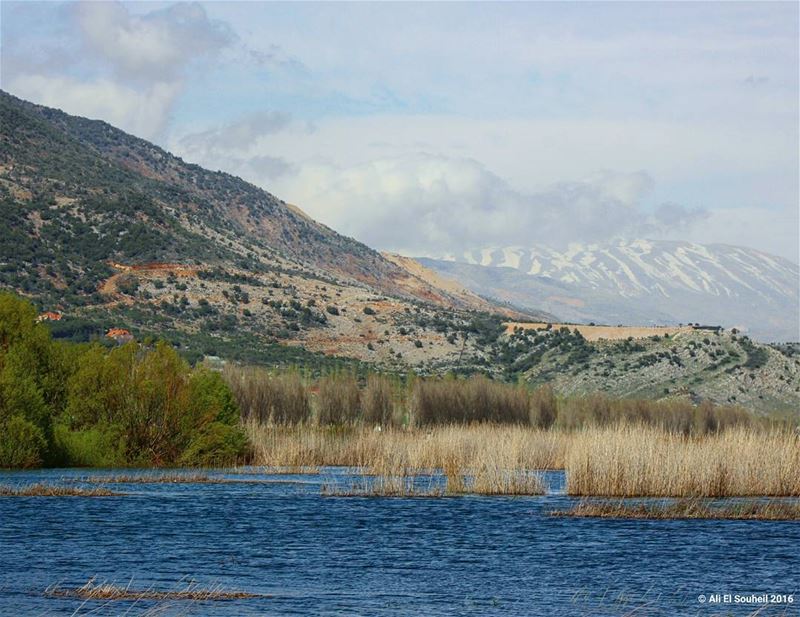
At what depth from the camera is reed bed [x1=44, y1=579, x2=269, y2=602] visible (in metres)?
24.8

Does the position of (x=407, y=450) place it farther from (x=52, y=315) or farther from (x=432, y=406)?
(x=52, y=315)

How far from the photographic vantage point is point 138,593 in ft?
82.5

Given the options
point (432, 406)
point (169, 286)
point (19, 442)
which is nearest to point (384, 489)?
point (19, 442)

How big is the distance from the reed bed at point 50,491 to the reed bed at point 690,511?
1458cm

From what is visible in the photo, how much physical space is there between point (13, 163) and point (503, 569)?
125m

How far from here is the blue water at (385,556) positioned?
25.2m

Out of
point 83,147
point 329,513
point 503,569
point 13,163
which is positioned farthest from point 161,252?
point 503,569

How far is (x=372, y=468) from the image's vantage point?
5316 cm

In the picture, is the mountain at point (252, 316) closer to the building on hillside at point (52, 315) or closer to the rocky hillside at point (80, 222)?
the rocky hillside at point (80, 222)

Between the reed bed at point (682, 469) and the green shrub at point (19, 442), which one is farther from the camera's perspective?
the green shrub at point (19, 442)

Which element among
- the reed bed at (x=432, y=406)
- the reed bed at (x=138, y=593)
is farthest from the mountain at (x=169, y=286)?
the reed bed at (x=138, y=593)

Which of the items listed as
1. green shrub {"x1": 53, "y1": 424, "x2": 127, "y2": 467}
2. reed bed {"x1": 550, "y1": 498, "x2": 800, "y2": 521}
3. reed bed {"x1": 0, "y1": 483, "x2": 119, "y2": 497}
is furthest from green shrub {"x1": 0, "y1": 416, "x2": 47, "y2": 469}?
reed bed {"x1": 550, "y1": 498, "x2": 800, "y2": 521}

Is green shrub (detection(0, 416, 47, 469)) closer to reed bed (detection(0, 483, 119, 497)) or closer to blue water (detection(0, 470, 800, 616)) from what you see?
reed bed (detection(0, 483, 119, 497))

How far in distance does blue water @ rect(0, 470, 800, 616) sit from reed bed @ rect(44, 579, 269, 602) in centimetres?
45
